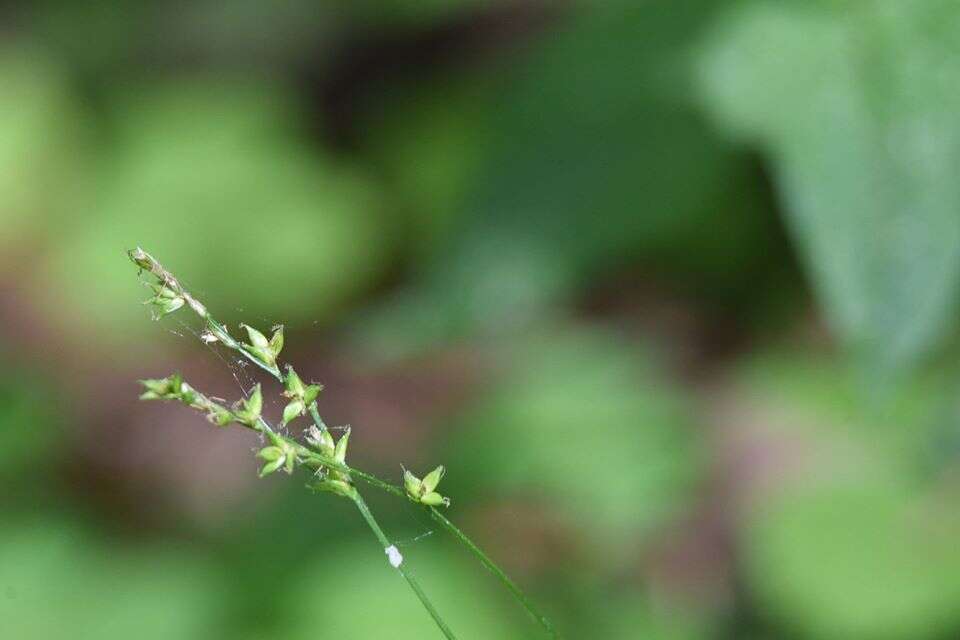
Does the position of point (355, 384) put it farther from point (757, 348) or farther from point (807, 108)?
point (807, 108)

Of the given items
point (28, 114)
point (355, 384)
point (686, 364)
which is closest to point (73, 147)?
point (28, 114)

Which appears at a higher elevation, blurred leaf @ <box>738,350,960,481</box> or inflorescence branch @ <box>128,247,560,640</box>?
inflorescence branch @ <box>128,247,560,640</box>

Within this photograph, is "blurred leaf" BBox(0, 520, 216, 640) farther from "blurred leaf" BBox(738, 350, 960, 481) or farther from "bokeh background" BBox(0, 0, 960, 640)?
"blurred leaf" BBox(738, 350, 960, 481)

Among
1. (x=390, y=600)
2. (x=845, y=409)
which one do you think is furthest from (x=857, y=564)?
(x=390, y=600)

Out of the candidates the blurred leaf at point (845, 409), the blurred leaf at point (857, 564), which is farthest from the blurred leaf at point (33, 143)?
the blurred leaf at point (857, 564)

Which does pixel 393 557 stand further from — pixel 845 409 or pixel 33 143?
pixel 33 143

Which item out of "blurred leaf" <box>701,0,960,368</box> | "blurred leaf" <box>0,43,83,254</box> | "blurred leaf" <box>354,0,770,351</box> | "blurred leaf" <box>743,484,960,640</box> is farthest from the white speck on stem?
"blurred leaf" <box>0,43,83,254</box>
